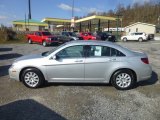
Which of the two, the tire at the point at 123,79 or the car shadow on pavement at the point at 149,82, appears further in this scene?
the car shadow on pavement at the point at 149,82

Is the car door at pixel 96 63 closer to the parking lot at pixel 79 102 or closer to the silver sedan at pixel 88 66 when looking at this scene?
the silver sedan at pixel 88 66

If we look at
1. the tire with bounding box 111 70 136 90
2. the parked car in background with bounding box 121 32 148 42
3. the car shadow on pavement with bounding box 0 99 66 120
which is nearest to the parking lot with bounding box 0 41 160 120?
the car shadow on pavement with bounding box 0 99 66 120

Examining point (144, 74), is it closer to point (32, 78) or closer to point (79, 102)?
point (79, 102)

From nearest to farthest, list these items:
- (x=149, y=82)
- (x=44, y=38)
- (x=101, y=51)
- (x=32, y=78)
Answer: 1. (x=101, y=51)
2. (x=32, y=78)
3. (x=149, y=82)
4. (x=44, y=38)

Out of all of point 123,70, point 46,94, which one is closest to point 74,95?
point 46,94

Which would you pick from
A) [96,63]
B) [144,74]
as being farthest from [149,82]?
[96,63]

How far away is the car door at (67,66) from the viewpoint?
6402mm

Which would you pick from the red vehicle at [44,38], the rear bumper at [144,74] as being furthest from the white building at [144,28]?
the rear bumper at [144,74]

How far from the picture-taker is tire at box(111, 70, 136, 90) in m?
6.48

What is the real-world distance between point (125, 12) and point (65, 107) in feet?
360

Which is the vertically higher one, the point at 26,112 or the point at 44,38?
the point at 44,38

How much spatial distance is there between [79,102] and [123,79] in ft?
6.01

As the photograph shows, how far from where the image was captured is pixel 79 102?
17.9ft

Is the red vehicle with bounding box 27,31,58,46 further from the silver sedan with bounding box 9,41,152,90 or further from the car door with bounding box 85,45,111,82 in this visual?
the car door with bounding box 85,45,111,82
